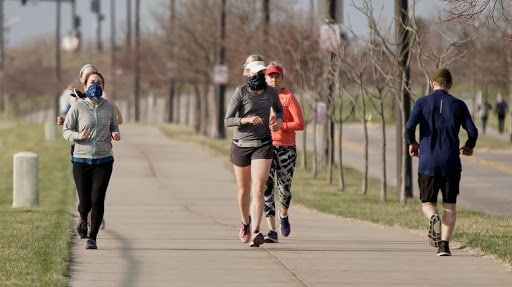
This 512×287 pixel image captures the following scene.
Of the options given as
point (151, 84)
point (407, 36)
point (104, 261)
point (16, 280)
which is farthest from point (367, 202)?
point (151, 84)

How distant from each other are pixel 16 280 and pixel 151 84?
65.7 metres

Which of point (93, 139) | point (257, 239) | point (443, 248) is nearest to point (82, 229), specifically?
point (93, 139)

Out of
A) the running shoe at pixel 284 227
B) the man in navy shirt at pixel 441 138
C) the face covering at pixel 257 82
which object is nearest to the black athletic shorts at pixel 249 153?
the face covering at pixel 257 82

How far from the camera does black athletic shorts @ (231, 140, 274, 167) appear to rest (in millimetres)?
14883

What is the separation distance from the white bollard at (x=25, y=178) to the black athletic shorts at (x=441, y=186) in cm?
864

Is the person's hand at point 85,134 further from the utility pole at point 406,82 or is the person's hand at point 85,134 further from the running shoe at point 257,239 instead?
the utility pole at point 406,82

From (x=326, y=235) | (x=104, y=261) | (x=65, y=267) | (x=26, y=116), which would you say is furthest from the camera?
(x=26, y=116)

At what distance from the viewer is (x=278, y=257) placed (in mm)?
14062

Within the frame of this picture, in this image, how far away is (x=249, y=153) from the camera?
1494 cm

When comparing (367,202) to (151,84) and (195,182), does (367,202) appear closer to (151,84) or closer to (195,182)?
(195,182)

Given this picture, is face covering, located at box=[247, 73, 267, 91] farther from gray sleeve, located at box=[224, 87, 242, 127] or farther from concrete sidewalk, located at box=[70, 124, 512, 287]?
concrete sidewalk, located at box=[70, 124, 512, 287]

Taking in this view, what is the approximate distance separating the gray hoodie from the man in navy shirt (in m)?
2.96

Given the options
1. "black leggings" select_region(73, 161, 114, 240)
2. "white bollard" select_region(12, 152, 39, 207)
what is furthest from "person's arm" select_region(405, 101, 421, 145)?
"white bollard" select_region(12, 152, 39, 207)

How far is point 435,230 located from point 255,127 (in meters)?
2.09
